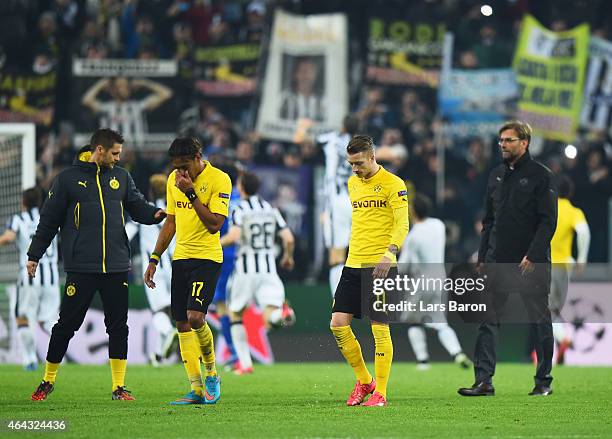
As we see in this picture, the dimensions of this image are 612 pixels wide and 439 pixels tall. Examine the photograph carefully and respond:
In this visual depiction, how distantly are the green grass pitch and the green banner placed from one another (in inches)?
258

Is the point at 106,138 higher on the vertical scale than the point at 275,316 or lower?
higher

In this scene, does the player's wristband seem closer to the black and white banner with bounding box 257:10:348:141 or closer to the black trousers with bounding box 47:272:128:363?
the black trousers with bounding box 47:272:128:363

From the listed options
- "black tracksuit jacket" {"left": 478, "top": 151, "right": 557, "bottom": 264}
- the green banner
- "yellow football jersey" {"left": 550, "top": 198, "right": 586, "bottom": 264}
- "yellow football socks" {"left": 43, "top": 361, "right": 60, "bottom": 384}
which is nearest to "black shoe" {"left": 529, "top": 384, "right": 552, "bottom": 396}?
"black tracksuit jacket" {"left": 478, "top": 151, "right": 557, "bottom": 264}

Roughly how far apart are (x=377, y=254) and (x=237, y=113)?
35.9 ft

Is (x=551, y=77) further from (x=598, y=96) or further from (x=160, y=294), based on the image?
(x=160, y=294)

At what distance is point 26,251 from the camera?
48.5 feet

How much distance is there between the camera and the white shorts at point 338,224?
1527cm

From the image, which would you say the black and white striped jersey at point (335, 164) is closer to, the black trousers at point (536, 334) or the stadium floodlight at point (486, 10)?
the black trousers at point (536, 334)

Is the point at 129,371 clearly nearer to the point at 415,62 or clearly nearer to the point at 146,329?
the point at 146,329

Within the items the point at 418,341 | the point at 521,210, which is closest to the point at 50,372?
the point at 521,210

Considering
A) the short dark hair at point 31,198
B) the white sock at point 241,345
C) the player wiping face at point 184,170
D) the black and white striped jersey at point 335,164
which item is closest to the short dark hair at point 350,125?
the black and white striped jersey at point 335,164

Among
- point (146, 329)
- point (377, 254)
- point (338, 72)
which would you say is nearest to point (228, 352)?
point (146, 329)

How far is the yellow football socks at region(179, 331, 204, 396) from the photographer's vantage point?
31.3ft

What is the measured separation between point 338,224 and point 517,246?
483 centimetres
